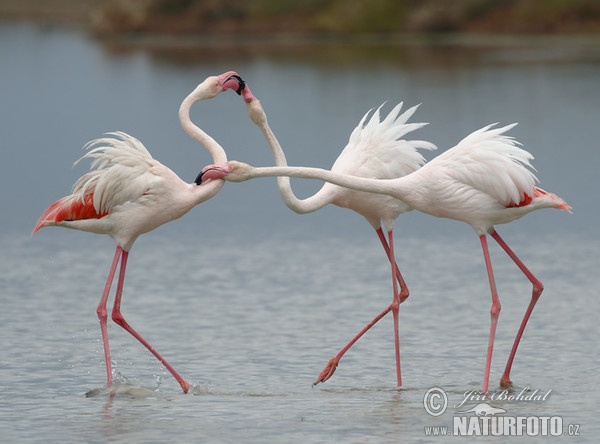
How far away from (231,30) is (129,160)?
41275 mm

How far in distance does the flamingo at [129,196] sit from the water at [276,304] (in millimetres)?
751

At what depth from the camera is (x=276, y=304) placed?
11633 millimetres

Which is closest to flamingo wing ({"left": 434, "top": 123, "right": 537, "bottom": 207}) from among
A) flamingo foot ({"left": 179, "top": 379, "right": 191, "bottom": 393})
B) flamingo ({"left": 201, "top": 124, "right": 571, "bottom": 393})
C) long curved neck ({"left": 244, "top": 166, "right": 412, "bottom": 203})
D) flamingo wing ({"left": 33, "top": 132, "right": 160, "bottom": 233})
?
flamingo ({"left": 201, "top": 124, "right": 571, "bottom": 393})

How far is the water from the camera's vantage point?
835 centimetres

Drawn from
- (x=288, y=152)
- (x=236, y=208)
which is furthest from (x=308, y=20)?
(x=236, y=208)

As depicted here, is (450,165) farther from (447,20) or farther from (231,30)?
(231,30)

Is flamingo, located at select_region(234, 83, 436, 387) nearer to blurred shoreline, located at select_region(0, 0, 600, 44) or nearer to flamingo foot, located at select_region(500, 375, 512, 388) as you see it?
flamingo foot, located at select_region(500, 375, 512, 388)

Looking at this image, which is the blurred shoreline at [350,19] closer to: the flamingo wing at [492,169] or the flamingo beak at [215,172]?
the flamingo wing at [492,169]

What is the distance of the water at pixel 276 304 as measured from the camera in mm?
8352

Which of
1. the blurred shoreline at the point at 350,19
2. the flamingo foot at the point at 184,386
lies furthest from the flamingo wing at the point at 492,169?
the blurred shoreline at the point at 350,19

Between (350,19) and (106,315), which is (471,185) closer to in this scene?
(106,315)

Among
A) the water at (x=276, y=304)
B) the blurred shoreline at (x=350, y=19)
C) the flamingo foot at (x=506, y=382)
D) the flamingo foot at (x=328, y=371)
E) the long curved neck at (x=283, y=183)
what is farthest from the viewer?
the blurred shoreline at (x=350, y=19)

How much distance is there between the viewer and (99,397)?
8.92m

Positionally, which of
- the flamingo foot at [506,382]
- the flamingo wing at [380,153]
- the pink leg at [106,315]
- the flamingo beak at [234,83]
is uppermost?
the flamingo beak at [234,83]
